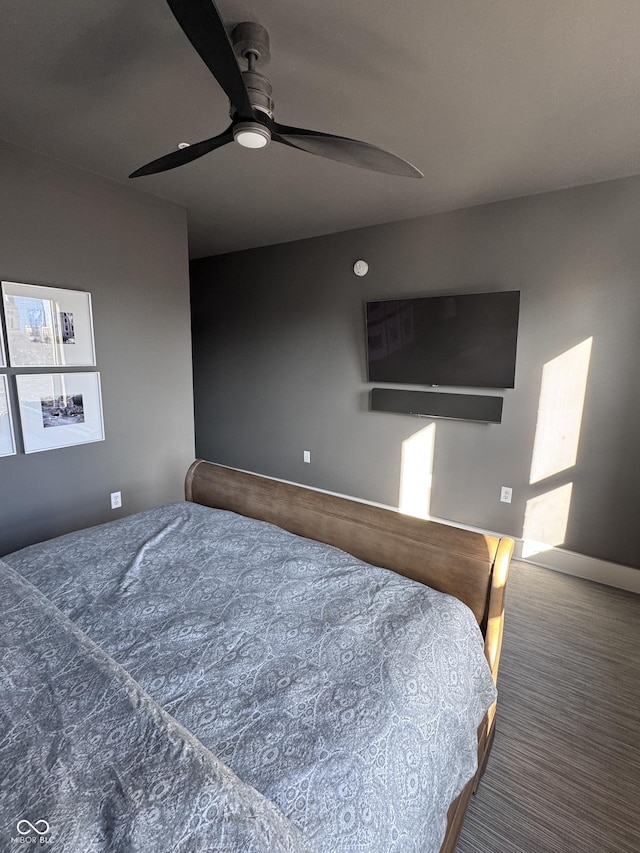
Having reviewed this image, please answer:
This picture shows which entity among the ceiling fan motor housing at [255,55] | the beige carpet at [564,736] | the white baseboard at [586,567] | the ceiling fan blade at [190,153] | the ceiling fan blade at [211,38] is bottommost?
the beige carpet at [564,736]

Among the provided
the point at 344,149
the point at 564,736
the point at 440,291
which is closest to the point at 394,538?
the point at 564,736

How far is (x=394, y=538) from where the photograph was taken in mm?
1524

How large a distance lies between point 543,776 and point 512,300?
103 inches

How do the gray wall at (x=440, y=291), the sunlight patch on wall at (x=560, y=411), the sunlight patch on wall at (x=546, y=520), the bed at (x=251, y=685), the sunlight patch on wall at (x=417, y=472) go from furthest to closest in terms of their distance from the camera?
the sunlight patch on wall at (x=417, y=472), the sunlight patch on wall at (x=546, y=520), the sunlight patch on wall at (x=560, y=411), the gray wall at (x=440, y=291), the bed at (x=251, y=685)

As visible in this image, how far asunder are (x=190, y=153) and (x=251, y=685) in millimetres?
1779

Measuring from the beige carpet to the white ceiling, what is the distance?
8.66ft

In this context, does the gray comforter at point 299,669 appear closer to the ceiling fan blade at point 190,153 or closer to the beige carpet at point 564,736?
the beige carpet at point 564,736

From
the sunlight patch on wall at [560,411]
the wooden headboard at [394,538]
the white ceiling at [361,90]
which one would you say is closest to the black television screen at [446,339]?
the sunlight patch on wall at [560,411]

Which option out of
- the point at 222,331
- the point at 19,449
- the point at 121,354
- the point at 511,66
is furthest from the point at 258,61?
the point at 222,331

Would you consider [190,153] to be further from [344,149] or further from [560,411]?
[560,411]

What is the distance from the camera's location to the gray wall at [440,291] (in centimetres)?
260

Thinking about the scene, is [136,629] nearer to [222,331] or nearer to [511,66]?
[511,66]

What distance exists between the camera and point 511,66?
156 cm

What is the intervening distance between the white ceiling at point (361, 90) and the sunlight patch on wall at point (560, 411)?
1.14 metres
